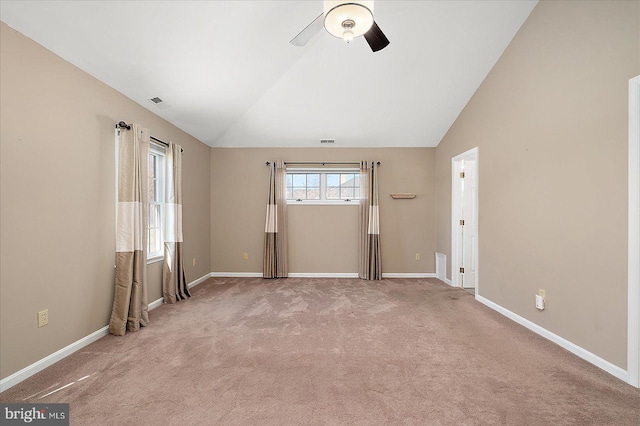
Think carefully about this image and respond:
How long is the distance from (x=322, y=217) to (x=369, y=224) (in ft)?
2.84

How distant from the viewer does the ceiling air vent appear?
123 inches

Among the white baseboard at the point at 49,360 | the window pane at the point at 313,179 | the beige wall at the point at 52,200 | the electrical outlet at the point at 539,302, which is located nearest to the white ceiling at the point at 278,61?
the beige wall at the point at 52,200

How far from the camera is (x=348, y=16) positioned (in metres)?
1.61

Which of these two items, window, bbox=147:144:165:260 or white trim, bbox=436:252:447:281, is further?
white trim, bbox=436:252:447:281

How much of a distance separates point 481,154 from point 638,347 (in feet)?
8.01

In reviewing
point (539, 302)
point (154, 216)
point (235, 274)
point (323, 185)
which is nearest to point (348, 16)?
point (539, 302)

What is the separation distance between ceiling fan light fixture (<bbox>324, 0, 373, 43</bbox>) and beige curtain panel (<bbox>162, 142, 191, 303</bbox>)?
282cm

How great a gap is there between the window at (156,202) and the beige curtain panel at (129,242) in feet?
2.55

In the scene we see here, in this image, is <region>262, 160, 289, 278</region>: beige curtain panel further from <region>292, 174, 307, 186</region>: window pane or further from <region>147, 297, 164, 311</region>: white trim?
<region>147, 297, 164, 311</region>: white trim

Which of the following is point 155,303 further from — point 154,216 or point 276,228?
point 276,228

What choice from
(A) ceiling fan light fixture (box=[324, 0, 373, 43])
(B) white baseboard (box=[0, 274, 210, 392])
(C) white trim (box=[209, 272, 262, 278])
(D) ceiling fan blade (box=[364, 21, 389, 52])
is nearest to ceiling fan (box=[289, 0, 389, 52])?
(A) ceiling fan light fixture (box=[324, 0, 373, 43])

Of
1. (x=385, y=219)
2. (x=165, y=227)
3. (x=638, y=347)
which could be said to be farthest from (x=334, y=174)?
(x=638, y=347)

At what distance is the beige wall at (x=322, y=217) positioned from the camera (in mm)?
5031

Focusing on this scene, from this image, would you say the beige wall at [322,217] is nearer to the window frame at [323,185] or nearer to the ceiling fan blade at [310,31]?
the window frame at [323,185]
